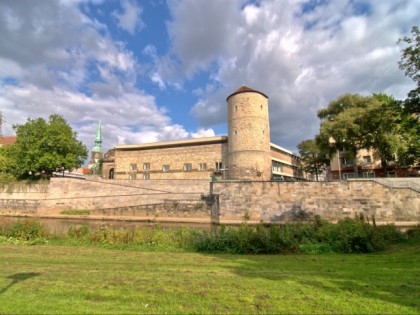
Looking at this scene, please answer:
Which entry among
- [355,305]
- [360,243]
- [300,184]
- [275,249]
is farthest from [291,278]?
[300,184]

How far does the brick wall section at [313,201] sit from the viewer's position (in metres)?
26.1

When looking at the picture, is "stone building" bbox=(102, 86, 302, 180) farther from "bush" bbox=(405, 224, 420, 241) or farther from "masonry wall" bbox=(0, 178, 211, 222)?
"bush" bbox=(405, 224, 420, 241)

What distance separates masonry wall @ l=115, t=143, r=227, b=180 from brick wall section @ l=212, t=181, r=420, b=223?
1244 cm

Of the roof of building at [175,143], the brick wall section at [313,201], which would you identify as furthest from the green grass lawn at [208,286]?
the roof of building at [175,143]

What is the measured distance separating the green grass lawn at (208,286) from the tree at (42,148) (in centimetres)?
3670

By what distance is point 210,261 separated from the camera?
799 cm

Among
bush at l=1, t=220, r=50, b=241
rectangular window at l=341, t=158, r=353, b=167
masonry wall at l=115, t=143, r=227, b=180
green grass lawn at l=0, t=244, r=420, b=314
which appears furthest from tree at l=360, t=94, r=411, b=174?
bush at l=1, t=220, r=50, b=241

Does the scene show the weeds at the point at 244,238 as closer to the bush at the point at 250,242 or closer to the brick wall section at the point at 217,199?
the bush at the point at 250,242

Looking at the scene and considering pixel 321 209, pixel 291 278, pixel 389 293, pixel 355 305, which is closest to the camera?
pixel 355 305

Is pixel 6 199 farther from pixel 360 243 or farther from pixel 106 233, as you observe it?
pixel 360 243

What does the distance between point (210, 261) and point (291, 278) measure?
9.89 feet

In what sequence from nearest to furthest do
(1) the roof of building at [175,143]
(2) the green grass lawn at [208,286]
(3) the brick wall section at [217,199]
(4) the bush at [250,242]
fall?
(2) the green grass lawn at [208,286] → (4) the bush at [250,242] → (3) the brick wall section at [217,199] → (1) the roof of building at [175,143]

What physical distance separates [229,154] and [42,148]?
28596mm

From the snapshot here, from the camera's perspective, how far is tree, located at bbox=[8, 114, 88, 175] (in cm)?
3878
